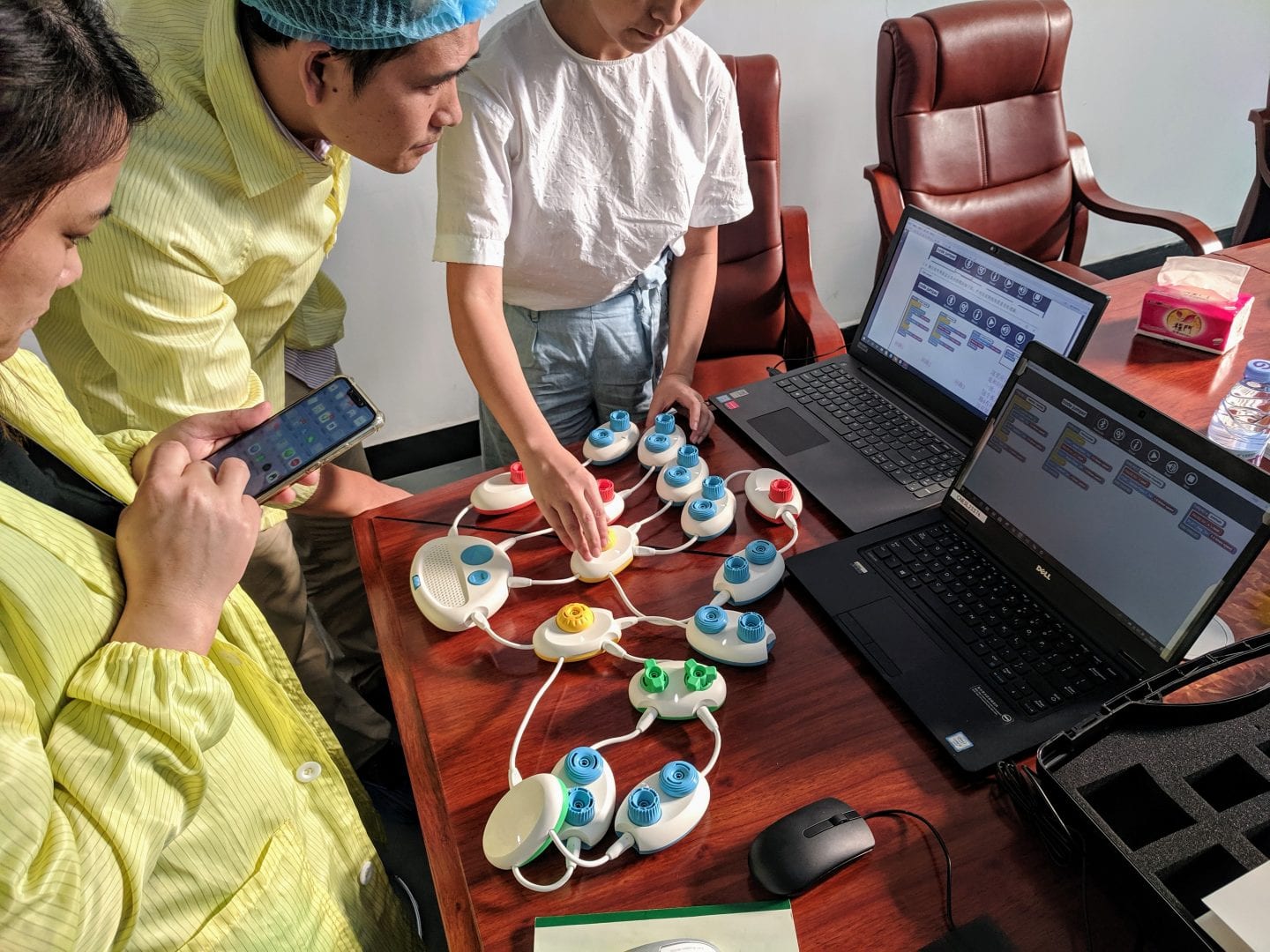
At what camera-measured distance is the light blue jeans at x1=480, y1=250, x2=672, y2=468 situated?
136 centimetres

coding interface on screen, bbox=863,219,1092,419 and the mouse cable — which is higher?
coding interface on screen, bbox=863,219,1092,419

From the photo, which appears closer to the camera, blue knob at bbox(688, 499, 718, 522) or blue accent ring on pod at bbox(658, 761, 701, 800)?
blue accent ring on pod at bbox(658, 761, 701, 800)

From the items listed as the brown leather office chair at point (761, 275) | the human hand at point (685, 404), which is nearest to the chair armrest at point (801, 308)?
the brown leather office chair at point (761, 275)

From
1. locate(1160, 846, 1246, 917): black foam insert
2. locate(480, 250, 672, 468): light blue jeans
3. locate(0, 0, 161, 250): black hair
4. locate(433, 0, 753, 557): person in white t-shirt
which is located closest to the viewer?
locate(0, 0, 161, 250): black hair

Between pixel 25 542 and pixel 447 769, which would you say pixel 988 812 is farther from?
pixel 25 542

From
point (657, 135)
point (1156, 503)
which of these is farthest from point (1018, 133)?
point (1156, 503)

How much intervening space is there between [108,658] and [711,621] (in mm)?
526

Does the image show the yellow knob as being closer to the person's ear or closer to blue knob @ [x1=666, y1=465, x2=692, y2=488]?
blue knob @ [x1=666, y1=465, x2=692, y2=488]

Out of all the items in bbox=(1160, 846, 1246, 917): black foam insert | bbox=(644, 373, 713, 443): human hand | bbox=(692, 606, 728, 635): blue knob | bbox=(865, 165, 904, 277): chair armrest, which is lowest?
bbox=(865, 165, 904, 277): chair armrest

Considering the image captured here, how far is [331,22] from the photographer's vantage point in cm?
88

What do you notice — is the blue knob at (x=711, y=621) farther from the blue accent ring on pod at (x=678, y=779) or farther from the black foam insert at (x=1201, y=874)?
the black foam insert at (x=1201, y=874)

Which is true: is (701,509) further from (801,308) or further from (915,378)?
(801,308)

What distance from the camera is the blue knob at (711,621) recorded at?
0.89 metres

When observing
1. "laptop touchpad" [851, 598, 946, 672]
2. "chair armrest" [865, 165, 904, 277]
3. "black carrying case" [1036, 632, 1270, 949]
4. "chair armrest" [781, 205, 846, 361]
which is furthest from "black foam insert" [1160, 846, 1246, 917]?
"chair armrest" [865, 165, 904, 277]
